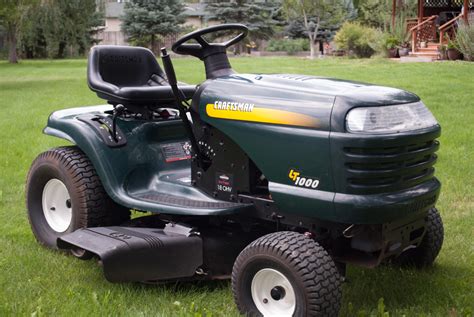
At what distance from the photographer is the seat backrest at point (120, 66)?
4312 mm

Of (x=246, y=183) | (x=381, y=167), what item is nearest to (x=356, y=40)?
(x=246, y=183)

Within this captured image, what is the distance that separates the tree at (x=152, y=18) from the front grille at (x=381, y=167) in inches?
1299

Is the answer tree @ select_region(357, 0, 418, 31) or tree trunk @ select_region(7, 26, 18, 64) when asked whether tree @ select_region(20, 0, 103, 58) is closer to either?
tree trunk @ select_region(7, 26, 18, 64)

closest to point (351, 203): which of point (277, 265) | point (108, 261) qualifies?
point (277, 265)

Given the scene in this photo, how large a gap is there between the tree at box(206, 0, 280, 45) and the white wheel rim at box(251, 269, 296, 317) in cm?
3539

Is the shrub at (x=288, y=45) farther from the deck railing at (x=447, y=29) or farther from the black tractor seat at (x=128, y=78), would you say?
the black tractor seat at (x=128, y=78)

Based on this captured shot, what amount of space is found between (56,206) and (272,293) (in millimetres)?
1807

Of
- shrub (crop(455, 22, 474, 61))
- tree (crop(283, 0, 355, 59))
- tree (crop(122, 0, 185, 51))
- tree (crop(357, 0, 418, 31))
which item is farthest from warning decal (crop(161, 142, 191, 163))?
tree (crop(122, 0, 185, 51))

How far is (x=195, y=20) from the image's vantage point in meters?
54.2

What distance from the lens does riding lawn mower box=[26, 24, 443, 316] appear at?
119 inches

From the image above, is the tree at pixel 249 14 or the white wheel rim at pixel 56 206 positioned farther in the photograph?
the tree at pixel 249 14

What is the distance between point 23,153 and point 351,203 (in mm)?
5293

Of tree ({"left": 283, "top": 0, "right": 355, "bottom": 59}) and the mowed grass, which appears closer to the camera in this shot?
the mowed grass

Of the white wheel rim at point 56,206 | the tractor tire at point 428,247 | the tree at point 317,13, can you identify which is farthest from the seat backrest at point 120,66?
the tree at point 317,13
